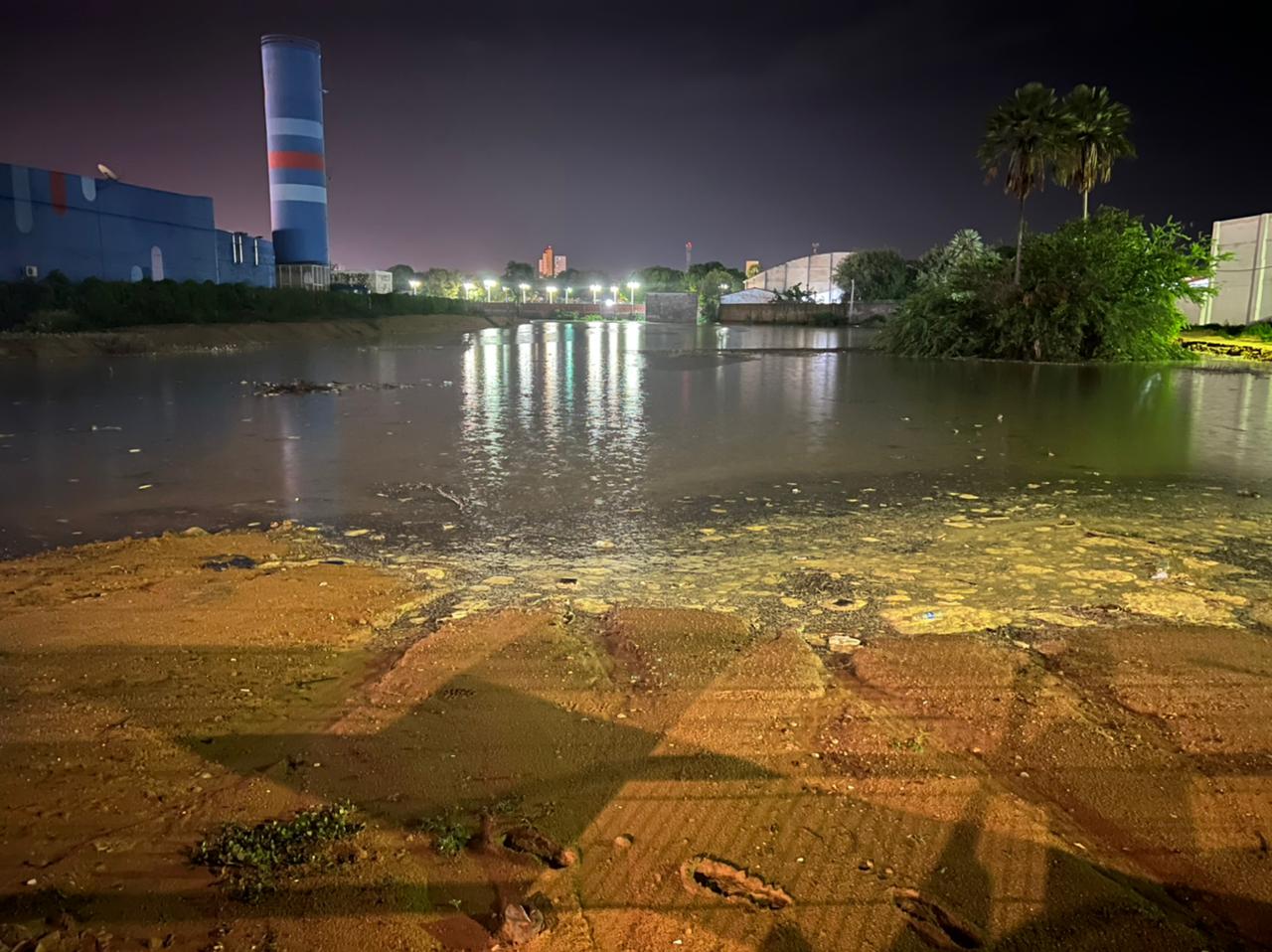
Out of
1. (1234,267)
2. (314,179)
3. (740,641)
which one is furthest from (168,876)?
(314,179)

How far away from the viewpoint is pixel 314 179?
5612 cm

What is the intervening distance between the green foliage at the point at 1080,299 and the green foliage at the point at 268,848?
30.3 metres

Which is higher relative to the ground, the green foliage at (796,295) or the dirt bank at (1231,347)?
the green foliage at (796,295)

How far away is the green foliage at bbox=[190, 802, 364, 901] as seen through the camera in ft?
Result: 8.69

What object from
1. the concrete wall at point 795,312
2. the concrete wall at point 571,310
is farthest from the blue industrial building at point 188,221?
the concrete wall at point 795,312

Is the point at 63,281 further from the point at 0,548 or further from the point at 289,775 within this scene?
the point at 289,775

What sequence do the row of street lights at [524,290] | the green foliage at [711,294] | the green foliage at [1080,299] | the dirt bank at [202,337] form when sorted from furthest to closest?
the row of street lights at [524,290] → the green foliage at [711,294] → the green foliage at [1080,299] → the dirt bank at [202,337]

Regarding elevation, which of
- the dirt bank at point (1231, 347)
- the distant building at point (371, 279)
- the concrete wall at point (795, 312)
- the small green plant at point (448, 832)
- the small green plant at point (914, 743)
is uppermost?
the distant building at point (371, 279)

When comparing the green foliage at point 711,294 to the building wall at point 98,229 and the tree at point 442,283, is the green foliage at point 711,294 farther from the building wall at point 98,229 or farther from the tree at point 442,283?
the building wall at point 98,229

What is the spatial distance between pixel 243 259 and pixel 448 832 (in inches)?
2202

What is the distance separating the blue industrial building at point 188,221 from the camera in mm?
33562

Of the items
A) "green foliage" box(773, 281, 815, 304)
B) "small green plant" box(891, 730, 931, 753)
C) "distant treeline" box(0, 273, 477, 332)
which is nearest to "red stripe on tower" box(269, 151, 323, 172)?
"distant treeline" box(0, 273, 477, 332)

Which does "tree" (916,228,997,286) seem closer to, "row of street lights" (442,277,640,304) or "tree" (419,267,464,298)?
"row of street lights" (442,277,640,304)

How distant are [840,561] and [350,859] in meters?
4.12
